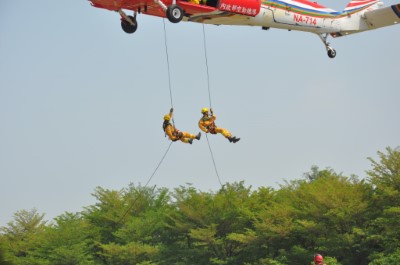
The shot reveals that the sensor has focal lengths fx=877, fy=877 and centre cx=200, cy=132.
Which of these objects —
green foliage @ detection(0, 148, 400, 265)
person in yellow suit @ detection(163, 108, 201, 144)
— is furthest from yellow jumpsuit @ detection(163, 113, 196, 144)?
green foliage @ detection(0, 148, 400, 265)

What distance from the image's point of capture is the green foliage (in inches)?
1807

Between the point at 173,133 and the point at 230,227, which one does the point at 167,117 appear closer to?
the point at 173,133

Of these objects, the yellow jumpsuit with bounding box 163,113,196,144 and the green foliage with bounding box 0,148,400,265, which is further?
the green foliage with bounding box 0,148,400,265

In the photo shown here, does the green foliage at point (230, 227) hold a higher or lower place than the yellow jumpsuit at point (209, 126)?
higher

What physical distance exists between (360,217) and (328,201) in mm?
2162

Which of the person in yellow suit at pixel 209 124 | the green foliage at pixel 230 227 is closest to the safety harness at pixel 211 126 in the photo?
the person in yellow suit at pixel 209 124

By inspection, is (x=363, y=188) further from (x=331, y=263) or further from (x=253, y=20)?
(x=253, y=20)

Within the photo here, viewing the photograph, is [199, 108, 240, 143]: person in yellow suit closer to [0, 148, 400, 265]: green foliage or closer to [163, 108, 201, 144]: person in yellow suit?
[163, 108, 201, 144]: person in yellow suit

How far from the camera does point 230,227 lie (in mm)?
55188

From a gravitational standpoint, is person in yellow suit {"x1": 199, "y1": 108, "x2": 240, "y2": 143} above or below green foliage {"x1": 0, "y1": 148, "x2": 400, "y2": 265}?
below

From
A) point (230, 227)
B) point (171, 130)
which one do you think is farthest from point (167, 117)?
point (230, 227)

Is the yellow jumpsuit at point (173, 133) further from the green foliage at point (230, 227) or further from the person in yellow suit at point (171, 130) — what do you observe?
the green foliage at point (230, 227)

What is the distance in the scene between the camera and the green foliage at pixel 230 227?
45.9 metres

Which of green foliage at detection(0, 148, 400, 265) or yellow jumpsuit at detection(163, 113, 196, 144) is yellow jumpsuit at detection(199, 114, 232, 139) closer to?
yellow jumpsuit at detection(163, 113, 196, 144)
